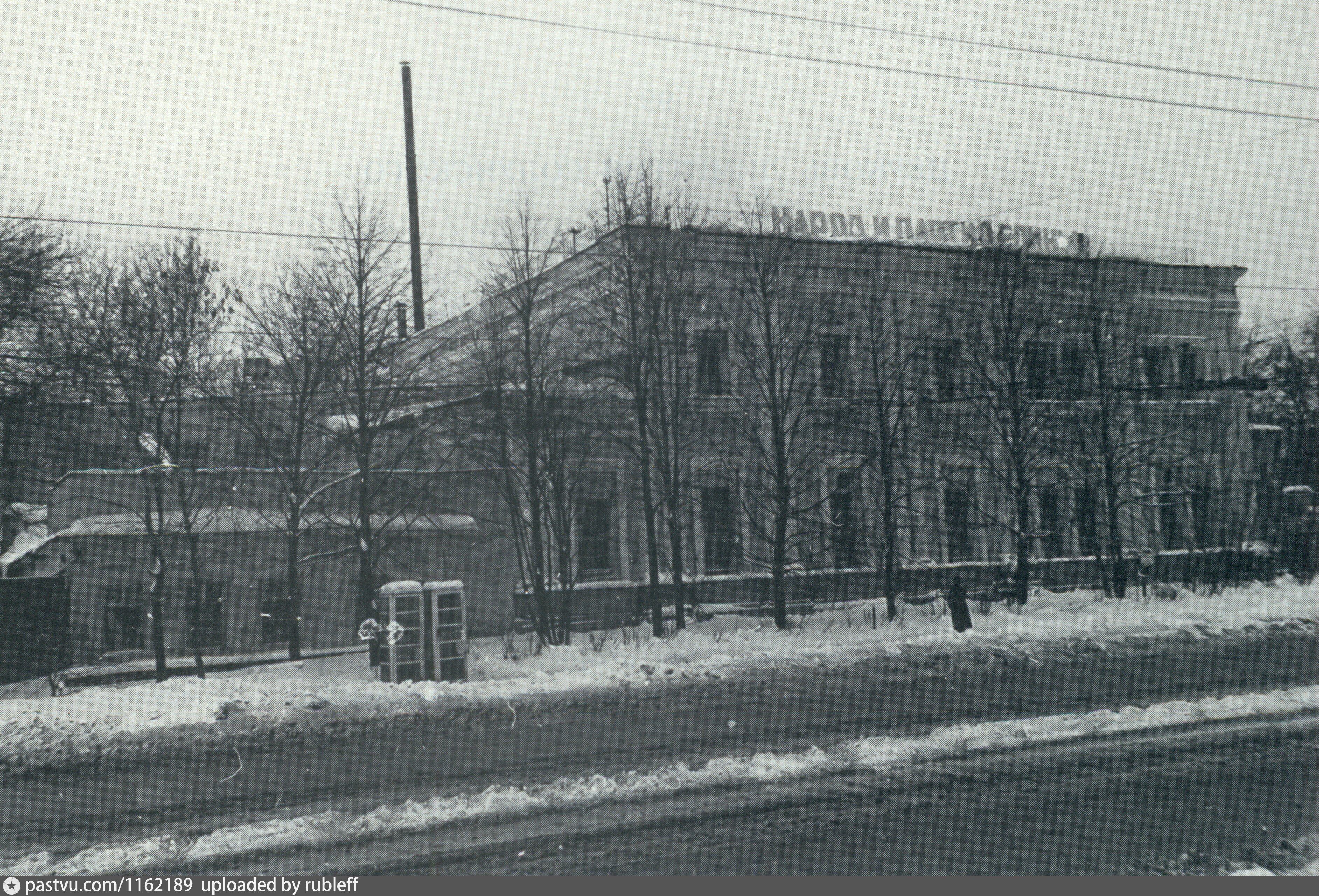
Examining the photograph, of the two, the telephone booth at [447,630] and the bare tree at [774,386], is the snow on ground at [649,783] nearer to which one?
the telephone booth at [447,630]

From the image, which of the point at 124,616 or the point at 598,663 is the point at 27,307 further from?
the point at 598,663

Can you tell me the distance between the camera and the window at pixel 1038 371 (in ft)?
89.2

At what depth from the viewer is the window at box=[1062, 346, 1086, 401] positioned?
3011cm

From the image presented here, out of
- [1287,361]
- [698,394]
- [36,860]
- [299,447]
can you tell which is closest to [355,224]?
[299,447]

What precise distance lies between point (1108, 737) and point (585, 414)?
14.5 metres

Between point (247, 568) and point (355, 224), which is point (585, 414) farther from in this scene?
point (247, 568)

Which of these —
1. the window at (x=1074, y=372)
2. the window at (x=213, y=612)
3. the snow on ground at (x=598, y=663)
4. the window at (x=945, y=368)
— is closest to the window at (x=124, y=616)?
the window at (x=213, y=612)

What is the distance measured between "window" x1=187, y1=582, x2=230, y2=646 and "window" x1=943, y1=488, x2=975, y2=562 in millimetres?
21548

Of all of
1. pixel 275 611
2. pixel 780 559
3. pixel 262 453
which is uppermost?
pixel 262 453

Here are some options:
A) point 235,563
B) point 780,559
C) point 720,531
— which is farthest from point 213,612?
point 780,559

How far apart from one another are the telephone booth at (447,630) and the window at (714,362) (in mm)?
12622

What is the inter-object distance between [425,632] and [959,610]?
A: 36.3 feet

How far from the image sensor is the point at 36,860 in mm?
7590

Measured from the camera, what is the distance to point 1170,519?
116ft
